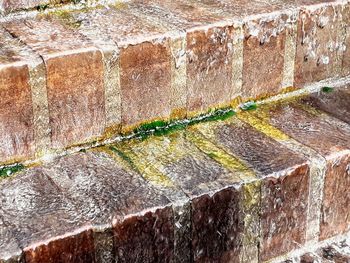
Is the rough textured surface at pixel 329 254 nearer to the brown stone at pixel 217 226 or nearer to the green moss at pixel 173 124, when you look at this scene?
the brown stone at pixel 217 226

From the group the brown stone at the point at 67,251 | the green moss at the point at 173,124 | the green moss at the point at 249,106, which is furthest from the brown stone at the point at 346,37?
the brown stone at the point at 67,251

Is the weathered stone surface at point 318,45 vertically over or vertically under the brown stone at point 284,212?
over

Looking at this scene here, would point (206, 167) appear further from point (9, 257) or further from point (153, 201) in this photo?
point (9, 257)

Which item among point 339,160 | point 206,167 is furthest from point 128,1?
point 339,160

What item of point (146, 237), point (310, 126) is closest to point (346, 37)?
Answer: point (310, 126)

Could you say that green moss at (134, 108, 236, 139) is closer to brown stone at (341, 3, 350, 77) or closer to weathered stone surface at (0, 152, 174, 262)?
weathered stone surface at (0, 152, 174, 262)

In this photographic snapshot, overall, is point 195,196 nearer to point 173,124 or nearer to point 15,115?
point 173,124
